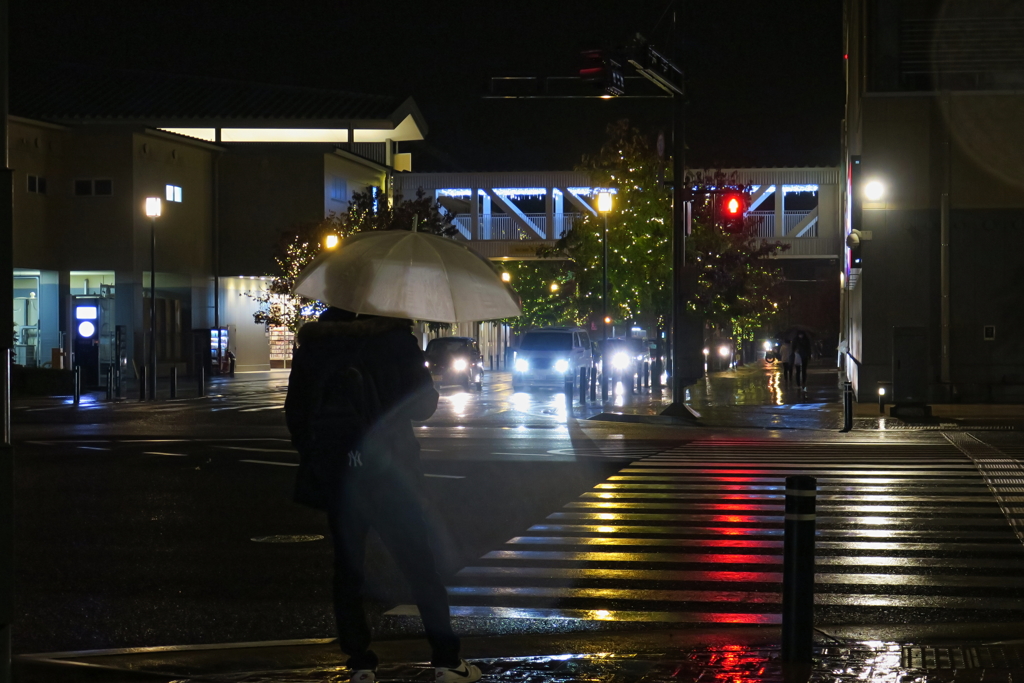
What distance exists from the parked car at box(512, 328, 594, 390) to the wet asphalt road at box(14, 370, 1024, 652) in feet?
65.7

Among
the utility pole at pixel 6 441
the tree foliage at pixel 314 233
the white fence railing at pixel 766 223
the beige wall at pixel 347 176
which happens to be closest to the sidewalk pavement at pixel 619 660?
the utility pole at pixel 6 441

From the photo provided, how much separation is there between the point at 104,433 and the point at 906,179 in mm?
21141

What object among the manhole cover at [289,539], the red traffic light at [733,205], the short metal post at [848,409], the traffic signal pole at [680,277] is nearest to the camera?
the manhole cover at [289,539]

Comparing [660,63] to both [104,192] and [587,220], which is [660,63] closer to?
[587,220]

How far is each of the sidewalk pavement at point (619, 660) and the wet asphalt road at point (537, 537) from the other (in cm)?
47

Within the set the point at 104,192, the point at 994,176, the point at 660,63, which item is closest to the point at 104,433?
the point at 660,63

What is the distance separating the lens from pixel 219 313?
60125 millimetres

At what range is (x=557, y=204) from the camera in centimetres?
6406

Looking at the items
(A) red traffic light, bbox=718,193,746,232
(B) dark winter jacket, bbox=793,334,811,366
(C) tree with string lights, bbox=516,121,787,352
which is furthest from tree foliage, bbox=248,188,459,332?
Result: (A) red traffic light, bbox=718,193,746,232

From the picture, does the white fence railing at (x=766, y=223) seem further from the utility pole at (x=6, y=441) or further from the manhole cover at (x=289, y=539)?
the utility pole at (x=6, y=441)

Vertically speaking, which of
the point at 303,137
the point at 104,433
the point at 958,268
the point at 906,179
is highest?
the point at 303,137

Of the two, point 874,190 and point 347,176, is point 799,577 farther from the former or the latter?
point 347,176

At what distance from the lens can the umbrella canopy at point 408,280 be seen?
618 cm

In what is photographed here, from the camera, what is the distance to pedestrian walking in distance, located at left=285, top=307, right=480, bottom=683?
5.79m
